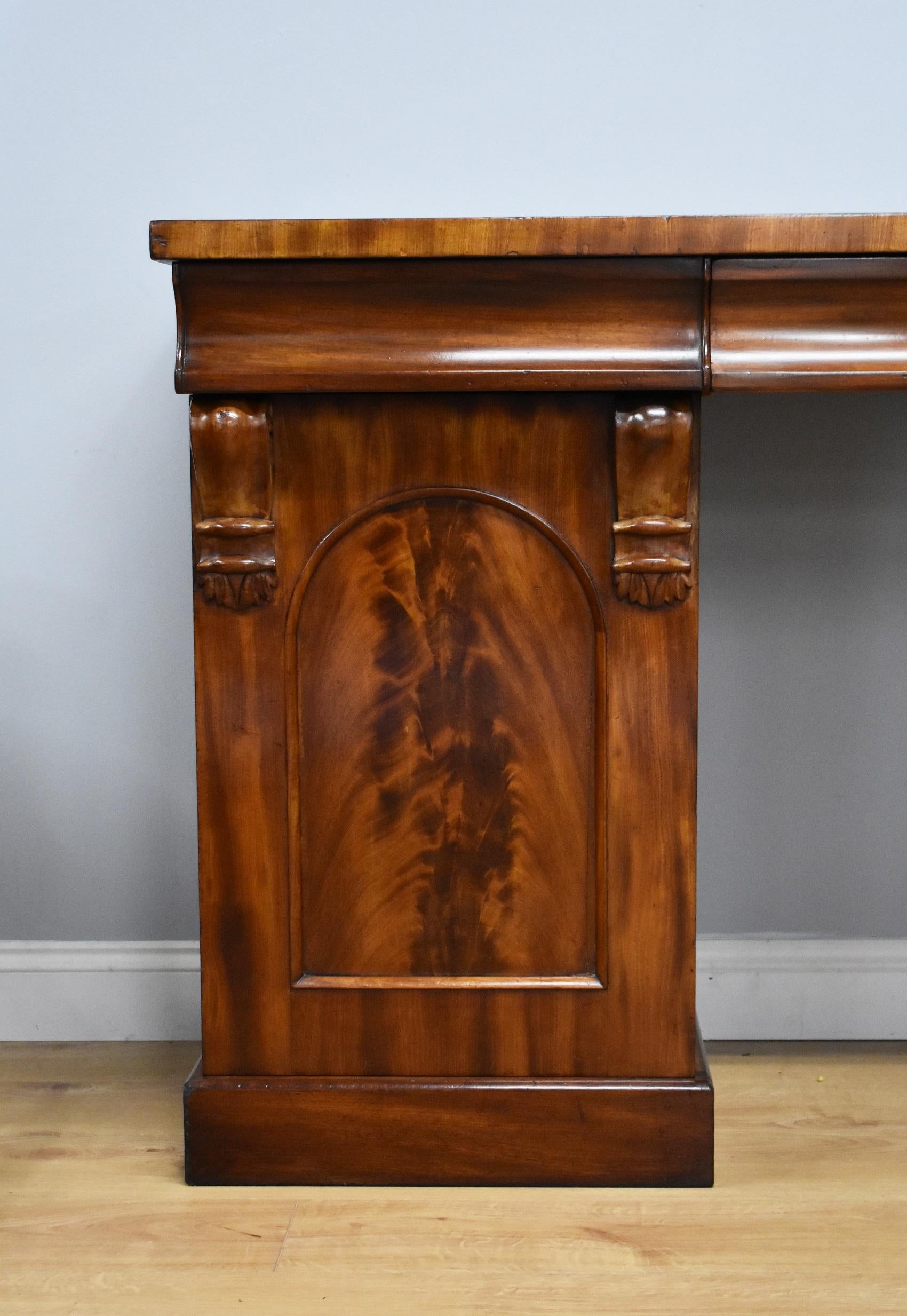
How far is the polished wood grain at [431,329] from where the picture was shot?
1.21 m

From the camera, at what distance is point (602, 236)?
118 cm

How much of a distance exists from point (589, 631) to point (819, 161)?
2.94ft

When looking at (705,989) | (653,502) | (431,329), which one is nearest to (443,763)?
(653,502)

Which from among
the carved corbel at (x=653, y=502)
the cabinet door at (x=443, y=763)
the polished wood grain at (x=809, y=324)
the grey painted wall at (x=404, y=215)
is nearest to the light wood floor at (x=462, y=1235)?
the cabinet door at (x=443, y=763)

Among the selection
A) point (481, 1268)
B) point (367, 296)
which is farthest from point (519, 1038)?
point (367, 296)

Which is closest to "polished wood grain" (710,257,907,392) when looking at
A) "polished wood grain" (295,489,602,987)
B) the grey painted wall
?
"polished wood grain" (295,489,602,987)

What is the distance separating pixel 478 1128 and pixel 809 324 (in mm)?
974

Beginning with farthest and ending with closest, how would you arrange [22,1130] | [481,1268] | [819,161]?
1. [819,161]
2. [22,1130]
3. [481,1268]

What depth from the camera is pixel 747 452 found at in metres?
1.72

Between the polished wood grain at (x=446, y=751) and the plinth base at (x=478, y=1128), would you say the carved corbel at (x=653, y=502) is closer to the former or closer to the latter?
the polished wood grain at (x=446, y=751)

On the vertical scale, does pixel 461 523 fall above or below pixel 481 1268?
above

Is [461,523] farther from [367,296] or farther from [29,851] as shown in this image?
[29,851]

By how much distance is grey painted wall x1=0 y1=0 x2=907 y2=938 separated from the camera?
1.68 m

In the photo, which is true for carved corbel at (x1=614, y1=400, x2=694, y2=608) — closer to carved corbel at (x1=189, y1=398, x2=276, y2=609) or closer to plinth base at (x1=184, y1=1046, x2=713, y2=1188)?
carved corbel at (x1=189, y1=398, x2=276, y2=609)
